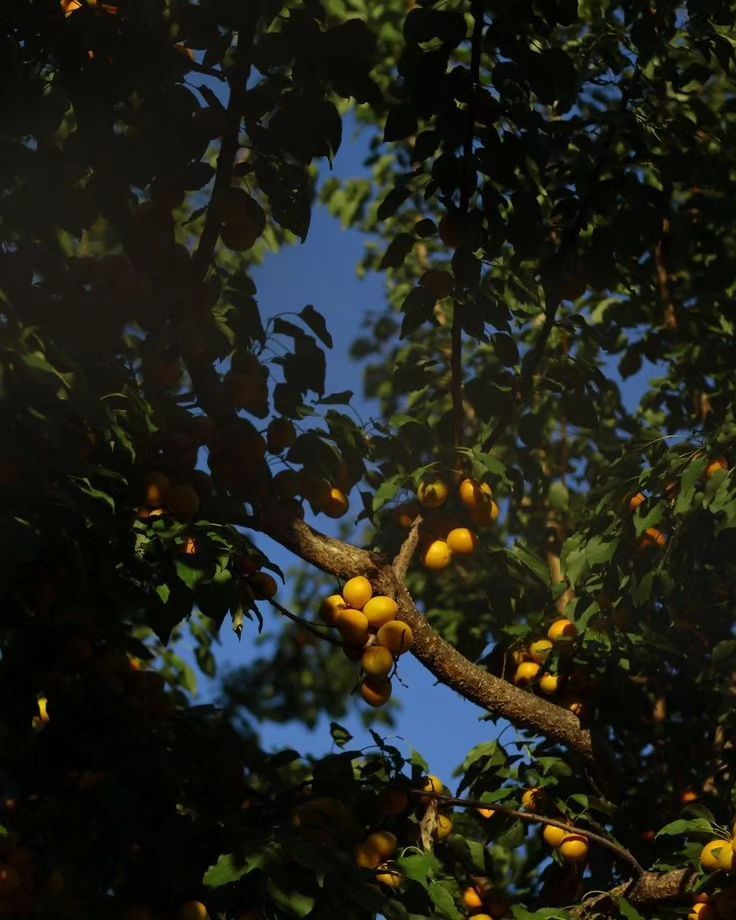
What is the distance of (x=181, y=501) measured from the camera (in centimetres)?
346

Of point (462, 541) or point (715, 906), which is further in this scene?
point (462, 541)

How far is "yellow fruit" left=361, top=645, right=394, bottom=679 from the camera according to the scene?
11.7ft

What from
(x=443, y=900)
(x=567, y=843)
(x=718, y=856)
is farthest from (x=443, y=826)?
(x=718, y=856)

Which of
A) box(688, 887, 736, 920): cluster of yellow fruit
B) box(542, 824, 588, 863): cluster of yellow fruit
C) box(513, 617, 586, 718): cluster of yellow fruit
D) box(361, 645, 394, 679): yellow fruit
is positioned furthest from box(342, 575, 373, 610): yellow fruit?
box(688, 887, 736, 920): cluster of yellow fruit

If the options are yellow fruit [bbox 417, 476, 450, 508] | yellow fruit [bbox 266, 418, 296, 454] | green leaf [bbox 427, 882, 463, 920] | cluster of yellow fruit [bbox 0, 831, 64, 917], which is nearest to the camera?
cluster of yellow fruit [bbox 0, 831, 64, 917]

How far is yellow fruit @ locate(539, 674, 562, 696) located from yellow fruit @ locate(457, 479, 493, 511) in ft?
2.38

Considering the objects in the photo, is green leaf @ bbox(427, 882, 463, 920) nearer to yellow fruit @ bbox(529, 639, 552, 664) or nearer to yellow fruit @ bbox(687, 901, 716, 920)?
yellow fruit @ bbox(687, 901, 716, 920)

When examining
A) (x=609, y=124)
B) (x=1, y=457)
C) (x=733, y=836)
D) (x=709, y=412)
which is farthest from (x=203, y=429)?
(x=709, y=412)

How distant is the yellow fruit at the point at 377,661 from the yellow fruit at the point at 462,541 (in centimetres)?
53

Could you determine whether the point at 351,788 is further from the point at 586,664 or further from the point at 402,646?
the point at 586,664

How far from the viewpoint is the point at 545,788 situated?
13.3 feet

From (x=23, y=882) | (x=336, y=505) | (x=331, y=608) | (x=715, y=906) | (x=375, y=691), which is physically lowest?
(x=715, y=906)

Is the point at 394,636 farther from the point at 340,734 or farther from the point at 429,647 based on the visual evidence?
the point at 340,734

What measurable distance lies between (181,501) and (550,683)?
1.54 meters
